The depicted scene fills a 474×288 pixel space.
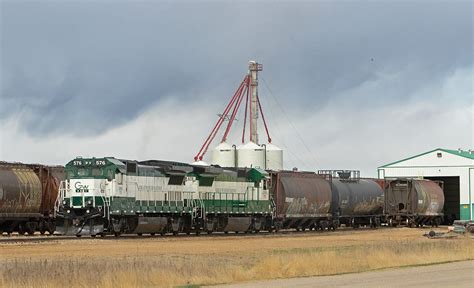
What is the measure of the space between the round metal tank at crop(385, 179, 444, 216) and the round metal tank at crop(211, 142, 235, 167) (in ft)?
69.0

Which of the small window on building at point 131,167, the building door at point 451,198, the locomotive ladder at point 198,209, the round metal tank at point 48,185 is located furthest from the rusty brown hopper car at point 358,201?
the round metal tank at point 48,185

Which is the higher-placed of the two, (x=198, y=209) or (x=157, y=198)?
(x=157, y=198)

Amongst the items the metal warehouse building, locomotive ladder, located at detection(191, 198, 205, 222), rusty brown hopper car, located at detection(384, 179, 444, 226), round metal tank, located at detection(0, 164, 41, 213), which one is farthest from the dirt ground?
the metal warehouse building

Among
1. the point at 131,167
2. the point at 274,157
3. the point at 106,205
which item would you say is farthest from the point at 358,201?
the point at 106,205

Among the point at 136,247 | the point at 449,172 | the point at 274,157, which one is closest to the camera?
the point at 136,247

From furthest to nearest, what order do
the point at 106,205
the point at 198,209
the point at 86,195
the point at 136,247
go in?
the point at 198,209 < the point at 86,195 < the point at 106,205 < the point at 136,247

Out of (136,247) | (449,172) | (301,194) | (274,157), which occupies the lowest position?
(136,247)

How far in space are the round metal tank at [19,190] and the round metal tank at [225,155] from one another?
44.2 meters

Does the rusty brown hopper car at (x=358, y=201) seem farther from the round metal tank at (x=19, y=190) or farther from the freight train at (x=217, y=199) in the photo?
the round metal tank at (x=19, y=190)

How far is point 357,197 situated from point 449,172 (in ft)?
73.8

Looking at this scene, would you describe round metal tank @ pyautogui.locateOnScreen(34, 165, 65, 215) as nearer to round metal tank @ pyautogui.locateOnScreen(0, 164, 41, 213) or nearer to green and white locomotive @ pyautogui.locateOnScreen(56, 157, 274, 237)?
round metal tank @ pyautogui.locateOnScreen(0, 164, 41, 213)

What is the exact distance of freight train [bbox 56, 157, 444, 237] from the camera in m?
45.1

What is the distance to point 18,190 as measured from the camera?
45.2m

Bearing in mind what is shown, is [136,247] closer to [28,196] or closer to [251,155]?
[28,196]
